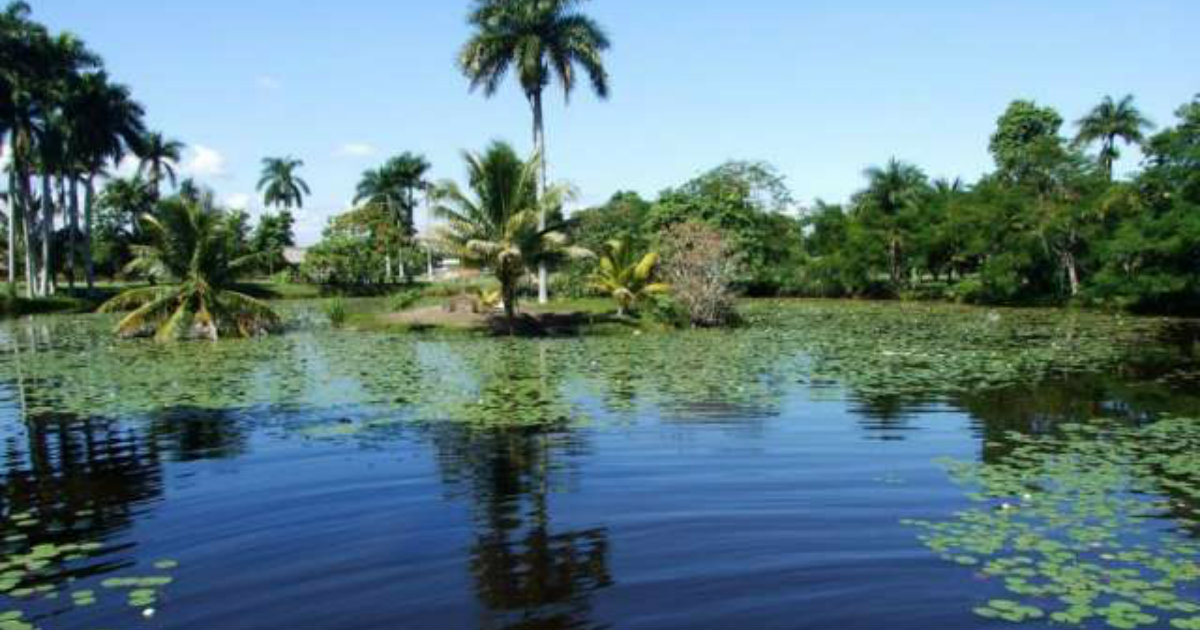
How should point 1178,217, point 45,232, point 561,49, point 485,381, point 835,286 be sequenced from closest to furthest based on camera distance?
point 485,381 → point 1178,217 → point 561,49 → point 45,232 → point 835,286

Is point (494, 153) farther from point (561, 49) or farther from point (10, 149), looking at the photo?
point (10, 149)

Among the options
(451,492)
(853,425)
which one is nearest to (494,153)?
(853,425)

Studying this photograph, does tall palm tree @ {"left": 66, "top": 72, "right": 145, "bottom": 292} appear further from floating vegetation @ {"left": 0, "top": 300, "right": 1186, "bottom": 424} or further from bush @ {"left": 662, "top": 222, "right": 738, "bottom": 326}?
bush @ {"left": 662, "top": 222, "right": 738, "bottom": 326}

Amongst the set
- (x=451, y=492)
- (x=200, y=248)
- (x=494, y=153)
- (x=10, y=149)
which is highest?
(x=10, y=149)

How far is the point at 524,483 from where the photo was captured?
390 inches

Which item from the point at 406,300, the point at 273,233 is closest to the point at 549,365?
the point at 406,300

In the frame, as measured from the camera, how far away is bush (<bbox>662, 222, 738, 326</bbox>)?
32.2 metres

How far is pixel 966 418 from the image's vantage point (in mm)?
13688

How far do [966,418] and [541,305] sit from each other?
24.5m

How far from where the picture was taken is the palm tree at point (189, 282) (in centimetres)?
2898

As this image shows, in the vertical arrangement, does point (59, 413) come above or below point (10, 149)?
below

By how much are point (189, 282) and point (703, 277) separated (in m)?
18.0

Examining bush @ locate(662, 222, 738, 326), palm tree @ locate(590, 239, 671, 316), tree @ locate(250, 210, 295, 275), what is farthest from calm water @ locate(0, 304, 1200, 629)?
tree @ locate(250, 210, 295, 275)

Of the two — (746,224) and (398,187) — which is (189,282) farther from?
(398,187)
